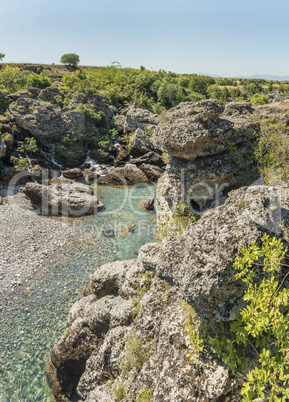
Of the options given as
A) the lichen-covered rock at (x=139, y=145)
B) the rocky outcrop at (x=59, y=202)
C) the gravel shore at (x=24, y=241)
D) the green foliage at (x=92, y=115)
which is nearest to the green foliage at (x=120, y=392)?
the gravel shore at (x=24, y=241)

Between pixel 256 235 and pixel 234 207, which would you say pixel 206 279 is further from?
pixel 234 207


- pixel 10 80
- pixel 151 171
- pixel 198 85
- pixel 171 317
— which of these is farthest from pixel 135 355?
pixel 198 85

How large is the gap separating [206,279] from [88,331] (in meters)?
6.73

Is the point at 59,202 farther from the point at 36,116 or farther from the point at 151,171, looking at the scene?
the point at 36,116

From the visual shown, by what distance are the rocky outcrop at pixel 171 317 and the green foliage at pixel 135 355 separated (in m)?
0.02

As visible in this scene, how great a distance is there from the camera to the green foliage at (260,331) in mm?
3762

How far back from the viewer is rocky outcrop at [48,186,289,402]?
487 centimetres

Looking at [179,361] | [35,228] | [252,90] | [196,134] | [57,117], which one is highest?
[252,90]

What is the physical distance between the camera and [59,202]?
80.5ft

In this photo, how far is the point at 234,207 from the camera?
→ 5598 mm

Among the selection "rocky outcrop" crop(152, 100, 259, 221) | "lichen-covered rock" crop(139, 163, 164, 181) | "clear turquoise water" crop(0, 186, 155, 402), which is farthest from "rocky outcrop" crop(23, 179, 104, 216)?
"rocky outcrop" crop(152, 100, 259, 221)

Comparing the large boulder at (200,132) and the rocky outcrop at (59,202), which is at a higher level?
the large boulder at (200,132)

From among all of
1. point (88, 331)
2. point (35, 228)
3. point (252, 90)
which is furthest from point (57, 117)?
point (252, 90)

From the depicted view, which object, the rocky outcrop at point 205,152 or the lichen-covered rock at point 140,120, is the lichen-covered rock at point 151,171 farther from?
the rocky outcrop at point 205,152
